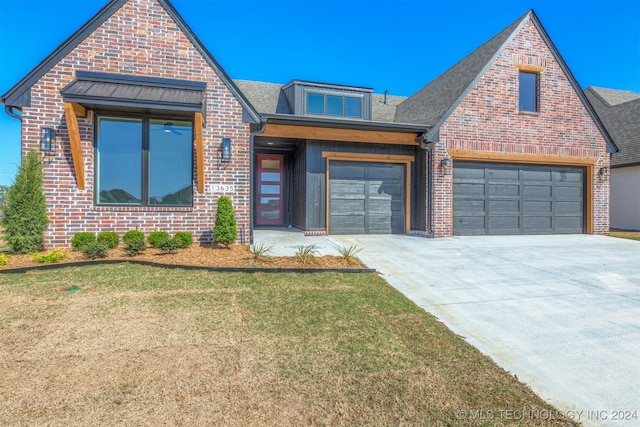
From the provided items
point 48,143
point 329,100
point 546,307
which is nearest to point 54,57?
point 48,143

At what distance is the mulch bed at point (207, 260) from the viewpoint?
18.7 feet

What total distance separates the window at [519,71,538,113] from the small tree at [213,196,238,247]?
9.91 metres

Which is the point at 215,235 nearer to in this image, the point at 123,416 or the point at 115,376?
the point at 115,376

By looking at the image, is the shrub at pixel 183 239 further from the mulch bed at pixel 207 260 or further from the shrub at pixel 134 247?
the shrub at pixel 134 247

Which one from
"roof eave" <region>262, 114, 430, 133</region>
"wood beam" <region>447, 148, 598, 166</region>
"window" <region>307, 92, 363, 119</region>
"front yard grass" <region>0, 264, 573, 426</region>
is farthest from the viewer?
"window" <region>307, 92, 363, 119</region>

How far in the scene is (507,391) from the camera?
238 centimetres

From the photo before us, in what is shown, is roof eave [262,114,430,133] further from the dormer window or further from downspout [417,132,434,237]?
the dormer window

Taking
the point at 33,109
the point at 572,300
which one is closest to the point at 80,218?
the point at 33,109

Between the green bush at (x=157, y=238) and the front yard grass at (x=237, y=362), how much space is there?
251cm

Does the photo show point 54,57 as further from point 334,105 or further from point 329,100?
point 334,105

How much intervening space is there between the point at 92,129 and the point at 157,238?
2.91m

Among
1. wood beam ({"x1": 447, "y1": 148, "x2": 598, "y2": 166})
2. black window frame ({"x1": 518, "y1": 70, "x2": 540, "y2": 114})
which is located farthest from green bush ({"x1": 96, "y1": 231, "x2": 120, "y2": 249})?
black window frame ({"x1": 518, "y1": 70, "x2": 540, "y2": 114})

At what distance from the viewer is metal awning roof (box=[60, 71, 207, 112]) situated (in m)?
6.53

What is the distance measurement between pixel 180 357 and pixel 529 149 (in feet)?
38.1
